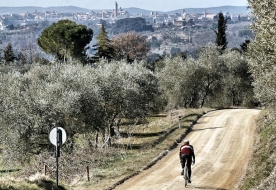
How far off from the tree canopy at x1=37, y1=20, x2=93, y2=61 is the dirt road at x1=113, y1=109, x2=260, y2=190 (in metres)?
50.4

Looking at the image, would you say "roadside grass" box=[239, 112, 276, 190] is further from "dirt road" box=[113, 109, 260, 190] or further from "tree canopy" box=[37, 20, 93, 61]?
"tree canopy" box=[37, 20, 93, 61]

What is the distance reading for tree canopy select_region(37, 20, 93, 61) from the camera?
282 feet

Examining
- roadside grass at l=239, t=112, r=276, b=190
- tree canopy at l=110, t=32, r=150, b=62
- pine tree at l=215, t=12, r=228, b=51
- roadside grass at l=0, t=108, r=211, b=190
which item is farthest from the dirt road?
tree canopy at l=110, t=32, r=150, b=62

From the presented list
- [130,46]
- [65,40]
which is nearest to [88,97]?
[65,40]

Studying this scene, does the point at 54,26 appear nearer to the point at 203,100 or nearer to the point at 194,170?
the point at 203,100

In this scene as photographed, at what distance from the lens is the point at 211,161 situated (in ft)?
88.1

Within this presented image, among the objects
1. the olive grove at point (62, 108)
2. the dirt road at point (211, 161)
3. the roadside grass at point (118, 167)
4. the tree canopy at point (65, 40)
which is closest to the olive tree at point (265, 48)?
the dirt road at point (211, 161)

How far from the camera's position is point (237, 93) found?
7212cm

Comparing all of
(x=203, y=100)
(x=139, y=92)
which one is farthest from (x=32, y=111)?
(x=203, y=100)

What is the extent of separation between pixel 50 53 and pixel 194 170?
72005 millimetres

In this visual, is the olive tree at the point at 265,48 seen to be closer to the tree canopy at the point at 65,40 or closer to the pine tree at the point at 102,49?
the tree canopy at the point at 65,40

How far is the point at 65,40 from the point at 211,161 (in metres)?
65.7

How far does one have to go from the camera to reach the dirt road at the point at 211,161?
21203 mm

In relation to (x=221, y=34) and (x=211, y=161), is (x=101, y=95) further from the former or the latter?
(x=221, y=34)
